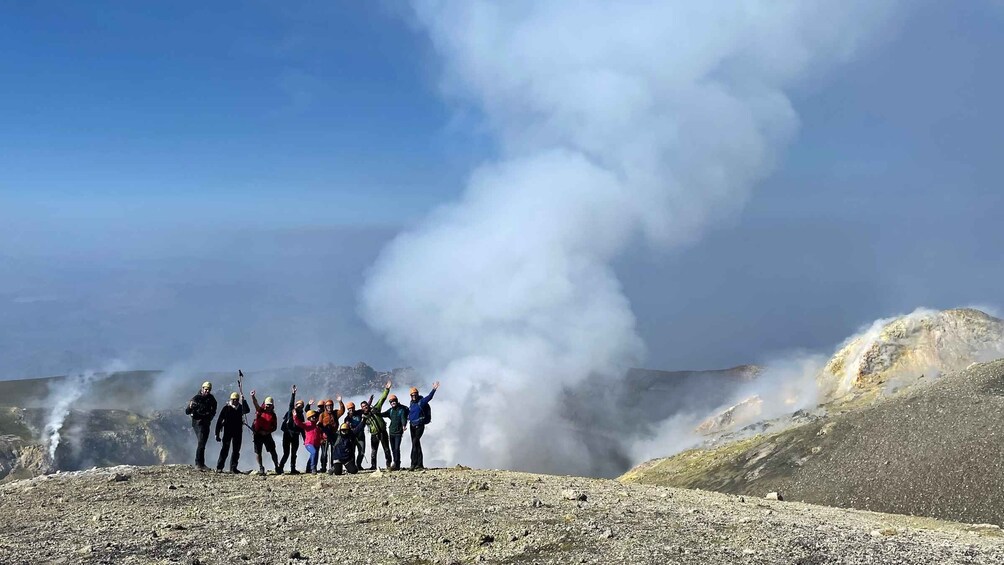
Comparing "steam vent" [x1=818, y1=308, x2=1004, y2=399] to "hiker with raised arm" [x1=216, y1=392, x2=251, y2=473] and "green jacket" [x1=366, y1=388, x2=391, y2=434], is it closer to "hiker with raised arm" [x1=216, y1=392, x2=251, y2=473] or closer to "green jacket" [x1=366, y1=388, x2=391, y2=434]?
"green jacket" [x1=366, y1=388, x2=391, y2=434]

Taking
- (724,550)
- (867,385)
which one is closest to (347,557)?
(724,550)

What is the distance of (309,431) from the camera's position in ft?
77.5

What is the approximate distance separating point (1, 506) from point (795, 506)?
18897 millimetres

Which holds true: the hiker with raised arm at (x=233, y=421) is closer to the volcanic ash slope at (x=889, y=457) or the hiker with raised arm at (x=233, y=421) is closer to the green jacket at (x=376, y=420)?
the green jacket at (x=376, y=420)

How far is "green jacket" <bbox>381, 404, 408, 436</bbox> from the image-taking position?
24.2 metres

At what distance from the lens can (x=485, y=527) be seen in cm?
1426

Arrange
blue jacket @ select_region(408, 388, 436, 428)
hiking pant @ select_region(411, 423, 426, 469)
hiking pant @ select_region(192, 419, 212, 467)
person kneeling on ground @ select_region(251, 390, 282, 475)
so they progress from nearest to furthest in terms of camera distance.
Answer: hiking pant @ select_region(192, 419, 212, 467)
person kneeling on ground @ select_region(251, 390, 282, 475)
hiking pant @ select_region(411, 423, 426, 469)
blue jacket @ select_region(408, 388, 436, 428)

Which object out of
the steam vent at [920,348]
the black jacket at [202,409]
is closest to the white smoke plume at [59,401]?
the black jacket at [202,409]

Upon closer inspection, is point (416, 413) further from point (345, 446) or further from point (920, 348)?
point (920, 348)

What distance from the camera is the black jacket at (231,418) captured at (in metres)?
22.3

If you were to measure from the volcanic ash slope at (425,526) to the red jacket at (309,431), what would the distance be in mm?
2410

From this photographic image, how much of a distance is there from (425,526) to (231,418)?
10210 millimetres

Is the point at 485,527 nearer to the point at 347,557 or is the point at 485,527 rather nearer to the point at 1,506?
the point at 347,557

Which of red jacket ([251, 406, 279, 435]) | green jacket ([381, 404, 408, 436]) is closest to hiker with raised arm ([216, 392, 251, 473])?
red jacket ([251, 406, 279, 435])
